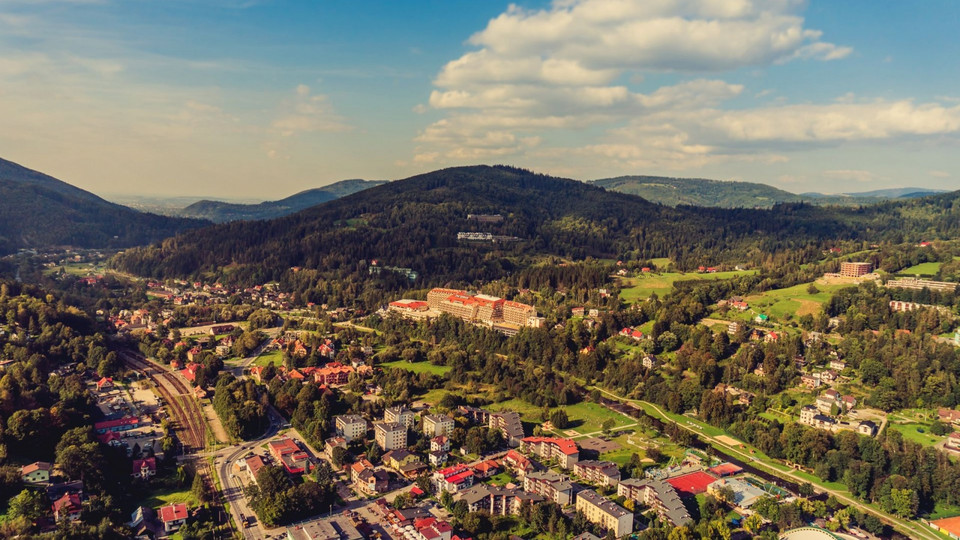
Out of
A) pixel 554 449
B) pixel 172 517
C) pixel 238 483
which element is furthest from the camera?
pixel 554 449

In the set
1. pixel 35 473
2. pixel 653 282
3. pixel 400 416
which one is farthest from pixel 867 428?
pixel 35 473

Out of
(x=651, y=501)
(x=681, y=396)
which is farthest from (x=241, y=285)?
(x=651, y=501)

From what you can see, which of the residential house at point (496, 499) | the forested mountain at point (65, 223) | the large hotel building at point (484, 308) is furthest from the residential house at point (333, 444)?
the forested mountain at point (65, 223)

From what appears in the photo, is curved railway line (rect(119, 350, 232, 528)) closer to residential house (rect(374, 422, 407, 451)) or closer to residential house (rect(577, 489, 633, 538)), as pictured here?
residential house (rect(374, 422, 407, 451))

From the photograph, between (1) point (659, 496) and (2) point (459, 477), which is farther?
(2) point (459, 477)

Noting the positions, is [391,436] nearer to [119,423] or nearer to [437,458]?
[437,458]

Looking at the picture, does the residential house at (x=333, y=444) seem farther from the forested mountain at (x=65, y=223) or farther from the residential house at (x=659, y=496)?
the forested mountain at (x=65, y=223)

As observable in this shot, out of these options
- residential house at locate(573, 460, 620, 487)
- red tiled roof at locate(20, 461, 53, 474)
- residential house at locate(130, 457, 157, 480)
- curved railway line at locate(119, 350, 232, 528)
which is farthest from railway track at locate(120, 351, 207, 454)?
residential house at locate(573, 460, 620, 487)
